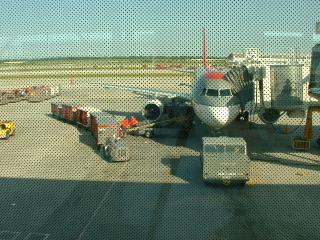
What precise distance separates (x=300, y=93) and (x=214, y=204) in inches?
165

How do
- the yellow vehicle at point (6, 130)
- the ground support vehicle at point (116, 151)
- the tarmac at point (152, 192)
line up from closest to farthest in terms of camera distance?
the tarmac at point (152, 192), the ground support vehicle at point (116, 151), the yellow vehicle at point (6, 130)

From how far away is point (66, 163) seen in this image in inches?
469

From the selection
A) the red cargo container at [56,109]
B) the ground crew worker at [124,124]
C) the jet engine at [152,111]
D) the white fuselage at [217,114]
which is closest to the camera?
the white fuselage at [217,114]

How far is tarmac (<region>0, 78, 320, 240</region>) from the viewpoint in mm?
7062

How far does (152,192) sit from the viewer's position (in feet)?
29.9

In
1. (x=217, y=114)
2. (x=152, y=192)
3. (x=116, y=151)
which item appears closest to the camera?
(x=152, y=192)

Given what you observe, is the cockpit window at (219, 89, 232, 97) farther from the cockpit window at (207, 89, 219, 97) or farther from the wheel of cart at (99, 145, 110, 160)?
the wheel of cart at (99, 145, 110, 160)

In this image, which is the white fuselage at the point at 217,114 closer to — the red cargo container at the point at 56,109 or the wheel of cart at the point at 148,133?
the wheel of cart at the point at 148,133

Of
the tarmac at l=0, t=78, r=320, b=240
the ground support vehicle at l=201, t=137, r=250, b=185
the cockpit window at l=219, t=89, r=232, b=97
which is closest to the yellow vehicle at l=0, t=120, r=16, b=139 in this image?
the tarmac at l=0, t=78, r=320, b=240

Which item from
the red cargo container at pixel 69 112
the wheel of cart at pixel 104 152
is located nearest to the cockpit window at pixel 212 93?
the wheel of cart at pixel 104 152

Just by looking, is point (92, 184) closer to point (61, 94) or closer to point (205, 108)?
point (205, 108)

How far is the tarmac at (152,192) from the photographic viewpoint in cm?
706

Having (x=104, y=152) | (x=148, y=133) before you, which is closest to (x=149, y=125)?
(x=148, y=133)

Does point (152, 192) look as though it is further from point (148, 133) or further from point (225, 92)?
point (148, 133)
